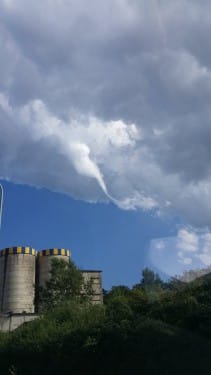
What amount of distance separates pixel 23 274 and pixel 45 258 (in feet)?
10.5

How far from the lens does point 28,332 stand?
20688 mm

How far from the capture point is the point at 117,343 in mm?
15750

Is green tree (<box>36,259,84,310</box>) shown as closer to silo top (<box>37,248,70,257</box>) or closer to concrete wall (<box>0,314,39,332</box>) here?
concrete wall (<box>0,314,39,332</box>)

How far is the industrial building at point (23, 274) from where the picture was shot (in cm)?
5259

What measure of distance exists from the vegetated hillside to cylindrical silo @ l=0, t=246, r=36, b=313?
1238 inches

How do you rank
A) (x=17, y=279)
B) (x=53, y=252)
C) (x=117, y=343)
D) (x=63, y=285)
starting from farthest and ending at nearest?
(x=53, y=252), (x=17, y=279), (x=63, y=285), (x=117, y=343)

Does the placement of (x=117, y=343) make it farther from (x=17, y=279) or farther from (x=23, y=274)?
(x=23, y=274)

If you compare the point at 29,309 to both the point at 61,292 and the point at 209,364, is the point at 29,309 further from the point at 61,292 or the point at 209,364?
the point at 209,364

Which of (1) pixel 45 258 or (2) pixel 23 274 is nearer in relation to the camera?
(2) pixel 23 274

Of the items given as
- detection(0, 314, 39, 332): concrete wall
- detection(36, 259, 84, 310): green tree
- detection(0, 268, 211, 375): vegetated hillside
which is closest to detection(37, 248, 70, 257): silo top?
detection(36, 259, 84, 310): green tree

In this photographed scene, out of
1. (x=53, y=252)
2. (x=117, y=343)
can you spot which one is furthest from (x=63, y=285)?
(x=117, y=343)

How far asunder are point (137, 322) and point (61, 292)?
26.9 m

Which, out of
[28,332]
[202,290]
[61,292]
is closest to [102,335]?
[28,332]

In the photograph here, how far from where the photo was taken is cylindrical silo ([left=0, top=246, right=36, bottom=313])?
173 ft
